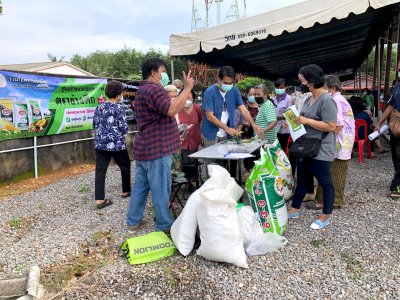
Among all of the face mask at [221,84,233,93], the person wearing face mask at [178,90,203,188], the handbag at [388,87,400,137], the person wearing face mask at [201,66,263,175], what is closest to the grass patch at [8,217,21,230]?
the person wearing face mask at [178,90,203,188]

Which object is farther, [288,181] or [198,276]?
[288,181]

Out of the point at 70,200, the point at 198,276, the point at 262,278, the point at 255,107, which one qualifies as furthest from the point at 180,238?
the point at 255,107

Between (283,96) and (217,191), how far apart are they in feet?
11.2

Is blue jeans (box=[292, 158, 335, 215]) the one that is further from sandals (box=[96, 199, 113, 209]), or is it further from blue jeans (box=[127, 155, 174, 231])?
sandals (box=[96, 199, 113, 209])

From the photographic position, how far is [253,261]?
2.75 meters

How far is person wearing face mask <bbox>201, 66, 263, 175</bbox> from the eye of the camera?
4.02 meters

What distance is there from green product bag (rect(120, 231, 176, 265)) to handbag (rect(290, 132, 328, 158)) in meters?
1.53

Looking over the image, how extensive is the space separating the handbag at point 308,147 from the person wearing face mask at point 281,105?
1873 mm

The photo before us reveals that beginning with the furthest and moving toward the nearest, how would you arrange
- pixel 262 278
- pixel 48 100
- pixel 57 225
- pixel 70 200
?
pixel 48 100, pixel 70 200, pixel 57 225, pixel 262 278

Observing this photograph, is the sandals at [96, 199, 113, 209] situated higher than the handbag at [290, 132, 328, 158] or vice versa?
the handbag at [290, 132, 328, 158]

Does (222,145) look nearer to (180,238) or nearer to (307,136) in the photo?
(307,136)

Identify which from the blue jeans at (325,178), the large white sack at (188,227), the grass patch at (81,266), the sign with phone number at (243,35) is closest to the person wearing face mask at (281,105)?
the sign with phone number at (243,35)

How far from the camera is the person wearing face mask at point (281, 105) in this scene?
518 centimetres

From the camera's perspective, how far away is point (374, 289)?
7.60 feet
